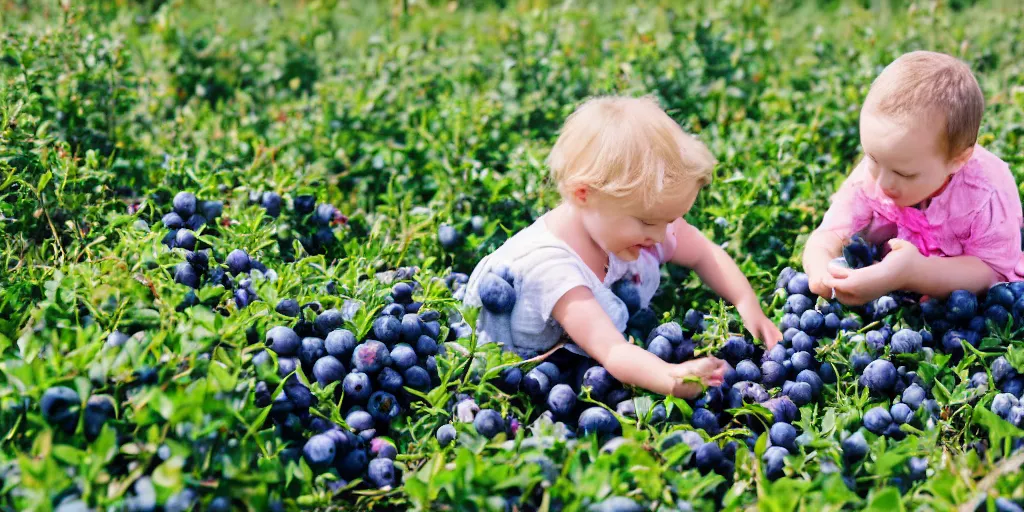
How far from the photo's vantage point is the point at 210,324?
1.84m

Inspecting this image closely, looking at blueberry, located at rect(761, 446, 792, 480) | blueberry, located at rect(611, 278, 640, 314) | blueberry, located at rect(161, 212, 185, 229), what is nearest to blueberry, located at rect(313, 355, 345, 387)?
blueberry, located at rect(161, 212, 185, 229)

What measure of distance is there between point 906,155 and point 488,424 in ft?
4.39

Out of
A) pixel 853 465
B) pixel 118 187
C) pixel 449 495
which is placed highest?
pixel 118 187

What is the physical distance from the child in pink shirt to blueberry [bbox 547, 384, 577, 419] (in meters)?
0.88

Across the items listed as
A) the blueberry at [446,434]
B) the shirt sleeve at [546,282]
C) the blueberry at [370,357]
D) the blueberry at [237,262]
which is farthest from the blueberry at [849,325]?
the blueberry at [237,262]

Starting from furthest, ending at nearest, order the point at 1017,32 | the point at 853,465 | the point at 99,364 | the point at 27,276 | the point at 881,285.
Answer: the point at 1017,32, the point at 881,285, the point at 27,276, the point at 853,465, the point at 99,364

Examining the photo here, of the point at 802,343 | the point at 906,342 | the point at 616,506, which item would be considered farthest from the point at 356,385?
the point at 906,342

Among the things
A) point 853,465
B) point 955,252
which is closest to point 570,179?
point 853,465

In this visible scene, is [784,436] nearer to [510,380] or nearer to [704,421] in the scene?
[704,421]

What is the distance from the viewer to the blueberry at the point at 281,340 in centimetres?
214

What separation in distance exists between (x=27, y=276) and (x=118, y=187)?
711 millimetres

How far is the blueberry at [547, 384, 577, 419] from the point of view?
7.26 feet

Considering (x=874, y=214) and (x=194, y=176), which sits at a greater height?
(x=194, y=176)

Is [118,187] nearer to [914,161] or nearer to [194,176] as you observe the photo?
[194,176]
